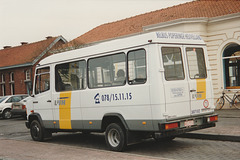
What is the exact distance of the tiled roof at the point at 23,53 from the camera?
37.0 metres

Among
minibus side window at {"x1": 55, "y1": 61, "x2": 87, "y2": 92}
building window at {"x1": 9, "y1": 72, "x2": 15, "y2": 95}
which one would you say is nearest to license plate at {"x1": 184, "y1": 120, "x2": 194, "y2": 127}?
minibus side window at {"x1": 55, "y1": 61, "x2": 87, "y2": 92}

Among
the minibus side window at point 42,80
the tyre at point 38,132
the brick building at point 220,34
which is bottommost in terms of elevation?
the tyre at point 38,132

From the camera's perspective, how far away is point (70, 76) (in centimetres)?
1018

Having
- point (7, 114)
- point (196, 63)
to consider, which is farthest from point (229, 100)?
point (7, 114)

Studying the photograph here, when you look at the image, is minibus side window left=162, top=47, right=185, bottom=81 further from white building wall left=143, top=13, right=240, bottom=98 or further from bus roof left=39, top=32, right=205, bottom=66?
white building wall left=143, top=13, right=240, bottom=98

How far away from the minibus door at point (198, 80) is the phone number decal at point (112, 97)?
4.95 feet

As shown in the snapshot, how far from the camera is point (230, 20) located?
19.3 metres

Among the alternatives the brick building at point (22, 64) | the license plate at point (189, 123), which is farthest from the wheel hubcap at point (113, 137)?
the brick building at point (22, 64)

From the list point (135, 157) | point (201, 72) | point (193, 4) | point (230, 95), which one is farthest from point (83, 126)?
point (193, 4)

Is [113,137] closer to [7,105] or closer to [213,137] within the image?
[213,137]

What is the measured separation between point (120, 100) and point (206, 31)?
13.3 meters

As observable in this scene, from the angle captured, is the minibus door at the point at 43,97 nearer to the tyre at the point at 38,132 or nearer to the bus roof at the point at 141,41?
the tyre at the point at 38,132

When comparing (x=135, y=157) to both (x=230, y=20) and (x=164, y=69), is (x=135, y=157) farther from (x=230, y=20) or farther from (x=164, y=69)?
(x=230, y=20)

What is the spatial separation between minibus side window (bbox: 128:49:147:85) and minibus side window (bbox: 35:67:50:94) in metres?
3.68
